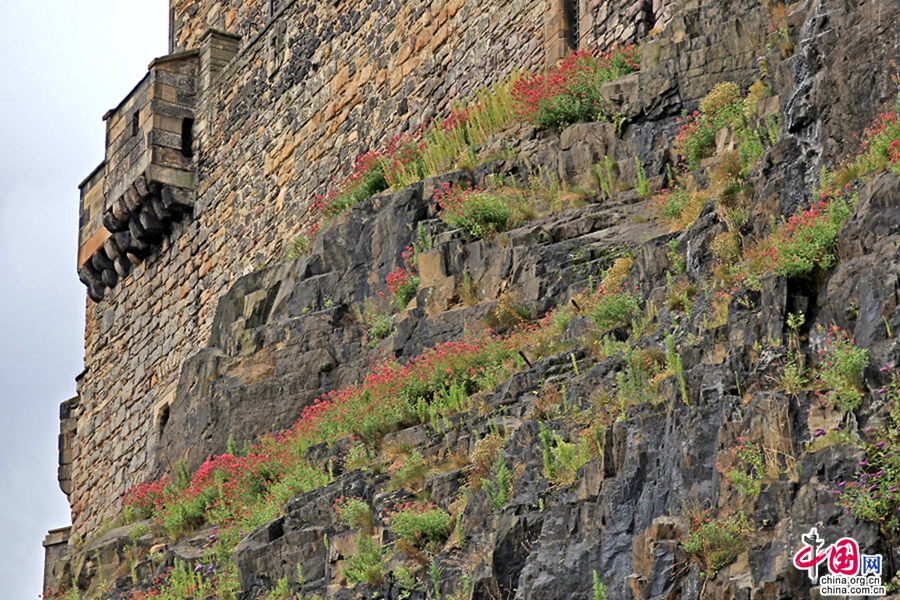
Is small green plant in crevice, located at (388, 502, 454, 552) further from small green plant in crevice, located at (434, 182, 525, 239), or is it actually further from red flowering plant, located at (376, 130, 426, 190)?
red flowering plant, located at (376, 130, 426, 190)

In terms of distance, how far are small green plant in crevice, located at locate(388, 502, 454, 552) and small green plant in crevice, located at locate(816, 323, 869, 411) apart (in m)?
2.68

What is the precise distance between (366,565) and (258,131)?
10002 mm

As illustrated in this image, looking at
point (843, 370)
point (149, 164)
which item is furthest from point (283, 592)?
point (149, 164)

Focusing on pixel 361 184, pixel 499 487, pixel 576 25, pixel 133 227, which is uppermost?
pixel 133 227

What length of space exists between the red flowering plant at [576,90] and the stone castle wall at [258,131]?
15.9 inches

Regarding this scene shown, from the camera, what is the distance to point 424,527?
369 inches

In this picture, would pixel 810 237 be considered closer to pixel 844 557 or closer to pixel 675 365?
pixel 675 365

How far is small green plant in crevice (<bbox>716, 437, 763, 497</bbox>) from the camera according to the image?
24.1ft

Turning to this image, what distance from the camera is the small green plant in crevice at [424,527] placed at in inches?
368

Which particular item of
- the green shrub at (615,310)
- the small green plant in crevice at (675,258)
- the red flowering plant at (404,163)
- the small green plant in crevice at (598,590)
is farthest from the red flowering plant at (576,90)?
the small green plant in crevice at (598,590)

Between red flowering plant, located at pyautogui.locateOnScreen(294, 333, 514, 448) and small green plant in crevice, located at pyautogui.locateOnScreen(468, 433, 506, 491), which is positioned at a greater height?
red flowering plant, located at pyautogui.locateOnScreen(294, 333, 514, 448)

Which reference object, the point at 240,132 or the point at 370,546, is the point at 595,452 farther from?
the point at 240,132

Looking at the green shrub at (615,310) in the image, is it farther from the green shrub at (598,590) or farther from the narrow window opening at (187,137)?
the narrow window opening at (187,137)

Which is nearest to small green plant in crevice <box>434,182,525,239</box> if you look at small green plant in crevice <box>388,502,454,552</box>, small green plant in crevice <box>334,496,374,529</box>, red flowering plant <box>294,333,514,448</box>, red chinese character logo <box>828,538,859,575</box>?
red flowering plant <box>294,333,514,448</box>
